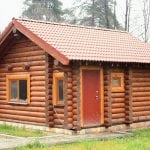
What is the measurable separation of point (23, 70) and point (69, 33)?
2.53 m

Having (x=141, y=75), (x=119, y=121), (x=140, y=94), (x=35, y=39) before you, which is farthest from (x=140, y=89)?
(x=35, y=39)

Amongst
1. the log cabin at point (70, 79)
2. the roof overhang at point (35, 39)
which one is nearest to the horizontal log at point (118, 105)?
the log cabin at point (70, 79)

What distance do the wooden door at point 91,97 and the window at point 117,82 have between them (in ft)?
2.79

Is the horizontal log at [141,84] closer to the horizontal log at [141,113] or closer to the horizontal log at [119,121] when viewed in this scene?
the horizontal log at [141,113]

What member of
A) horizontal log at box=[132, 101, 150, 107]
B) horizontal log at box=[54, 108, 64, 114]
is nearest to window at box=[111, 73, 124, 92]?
horizontal log at box=[132, 101, 150, 107]

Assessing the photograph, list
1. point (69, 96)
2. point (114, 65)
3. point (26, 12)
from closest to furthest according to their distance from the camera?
point (69, 96) < point (114, 65) < point (26, 12)

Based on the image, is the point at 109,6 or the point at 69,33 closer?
the point at 69,33

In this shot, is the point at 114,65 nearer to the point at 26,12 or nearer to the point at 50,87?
the point at 50,87

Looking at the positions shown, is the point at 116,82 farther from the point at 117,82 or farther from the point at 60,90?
the point at 60,90

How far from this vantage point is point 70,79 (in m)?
19.6

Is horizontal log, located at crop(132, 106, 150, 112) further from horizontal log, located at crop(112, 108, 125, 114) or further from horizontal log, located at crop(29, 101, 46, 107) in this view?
horizontal log, located at crop(29, 101, 46, 107)

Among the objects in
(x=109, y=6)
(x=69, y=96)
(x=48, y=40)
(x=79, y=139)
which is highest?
(x=109, y=6)

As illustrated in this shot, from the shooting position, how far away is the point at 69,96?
19.6 metres

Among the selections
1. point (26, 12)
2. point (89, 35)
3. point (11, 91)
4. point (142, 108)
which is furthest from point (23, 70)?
point (26, 12)
